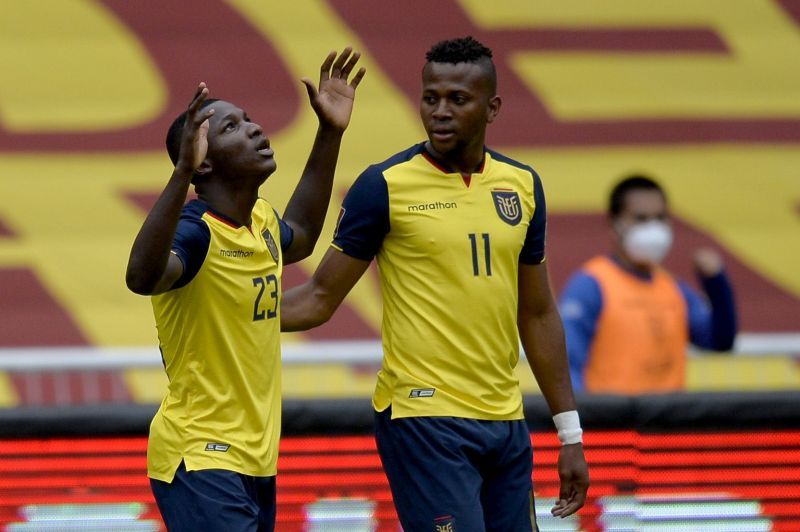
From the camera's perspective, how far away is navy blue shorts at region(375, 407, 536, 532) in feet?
13.9

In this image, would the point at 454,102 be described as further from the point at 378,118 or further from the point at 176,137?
the point at 378,118

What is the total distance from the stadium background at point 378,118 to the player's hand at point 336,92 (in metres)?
4.52

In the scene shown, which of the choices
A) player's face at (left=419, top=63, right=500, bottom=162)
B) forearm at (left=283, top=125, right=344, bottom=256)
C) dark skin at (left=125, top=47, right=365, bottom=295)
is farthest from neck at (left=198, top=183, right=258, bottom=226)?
player's face at (left=419, top=63, right=500, bottom=162)

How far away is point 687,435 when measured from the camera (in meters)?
5.68

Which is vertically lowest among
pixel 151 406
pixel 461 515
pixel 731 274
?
pixel 461 515

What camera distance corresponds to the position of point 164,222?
150 inches

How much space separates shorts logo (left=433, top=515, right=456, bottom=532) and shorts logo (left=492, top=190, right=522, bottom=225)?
0.90 metres

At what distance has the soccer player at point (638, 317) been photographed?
6781 mm

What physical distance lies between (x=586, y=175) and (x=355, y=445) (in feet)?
14.1

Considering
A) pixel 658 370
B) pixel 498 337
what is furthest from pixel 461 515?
pixel 658 370

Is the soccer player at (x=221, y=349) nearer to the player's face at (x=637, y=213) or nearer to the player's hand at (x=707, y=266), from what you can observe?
the player's face at (x=637, y=213)

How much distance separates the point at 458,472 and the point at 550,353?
0.58 m

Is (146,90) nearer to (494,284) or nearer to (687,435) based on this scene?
(687,435)

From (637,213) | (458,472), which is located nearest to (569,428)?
(458,472)
